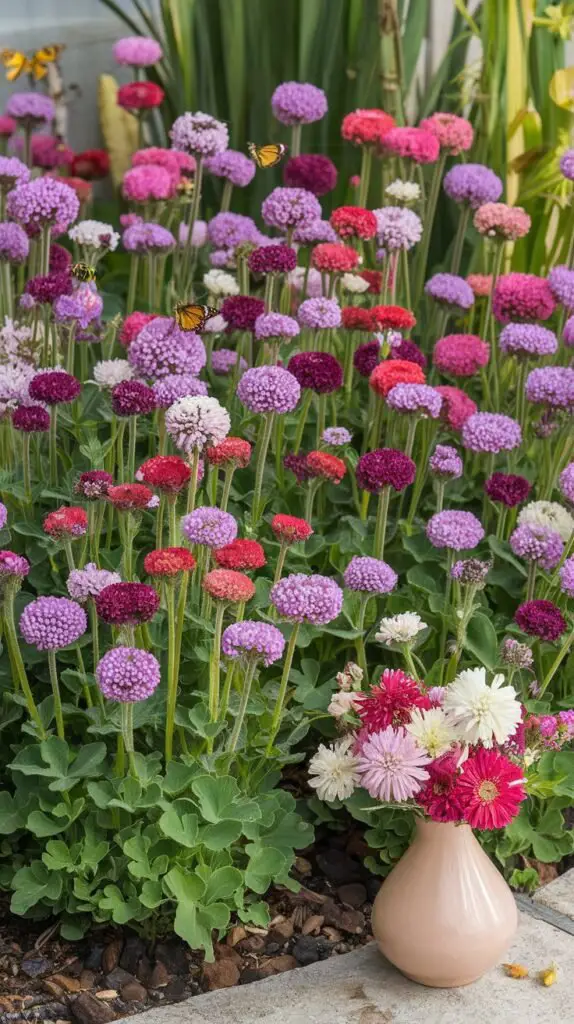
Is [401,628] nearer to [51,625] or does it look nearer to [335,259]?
[51,625]

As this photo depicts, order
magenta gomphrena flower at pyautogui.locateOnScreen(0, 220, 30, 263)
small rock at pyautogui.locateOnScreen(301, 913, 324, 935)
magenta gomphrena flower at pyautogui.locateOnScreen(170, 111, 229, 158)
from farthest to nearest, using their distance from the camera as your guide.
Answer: magenta gomphrena flower at pyautogui.locateOnScreen(170, 111, 229, 158) < magenta gomphrena flower at pyautogui.locateOnScreen(0, 220, 30, 263) < small rock at pyautogui.locateOnScreen(301, 913, 324, 935)

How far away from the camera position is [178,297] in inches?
106

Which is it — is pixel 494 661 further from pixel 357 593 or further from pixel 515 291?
pixel 515 291

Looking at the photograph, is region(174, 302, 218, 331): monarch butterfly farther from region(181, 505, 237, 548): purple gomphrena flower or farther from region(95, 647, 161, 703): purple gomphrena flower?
region(95, 647, 161, 703): purple gomphrena flower

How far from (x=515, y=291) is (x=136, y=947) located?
1.35 metres

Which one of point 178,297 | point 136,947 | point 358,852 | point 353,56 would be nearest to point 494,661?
point 358,852

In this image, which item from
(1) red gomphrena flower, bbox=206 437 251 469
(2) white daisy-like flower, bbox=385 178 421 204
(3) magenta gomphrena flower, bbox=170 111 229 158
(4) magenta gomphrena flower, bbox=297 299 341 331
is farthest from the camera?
(2) white daisy-like flower, bbox=385 178 421 204

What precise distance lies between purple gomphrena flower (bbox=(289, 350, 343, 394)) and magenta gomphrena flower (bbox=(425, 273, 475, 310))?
0.61 meters

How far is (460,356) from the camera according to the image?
A: 8.11 feet

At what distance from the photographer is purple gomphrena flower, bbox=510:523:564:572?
2.09 meters

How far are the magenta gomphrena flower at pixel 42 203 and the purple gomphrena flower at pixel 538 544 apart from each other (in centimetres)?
95

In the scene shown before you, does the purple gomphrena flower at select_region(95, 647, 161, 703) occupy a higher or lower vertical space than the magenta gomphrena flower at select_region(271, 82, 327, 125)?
lower

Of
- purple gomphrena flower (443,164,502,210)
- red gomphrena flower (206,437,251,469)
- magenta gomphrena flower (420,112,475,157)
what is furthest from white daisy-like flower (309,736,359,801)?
magenta gomphrena flower (420,112,475,157)

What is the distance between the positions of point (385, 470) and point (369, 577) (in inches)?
6.8
